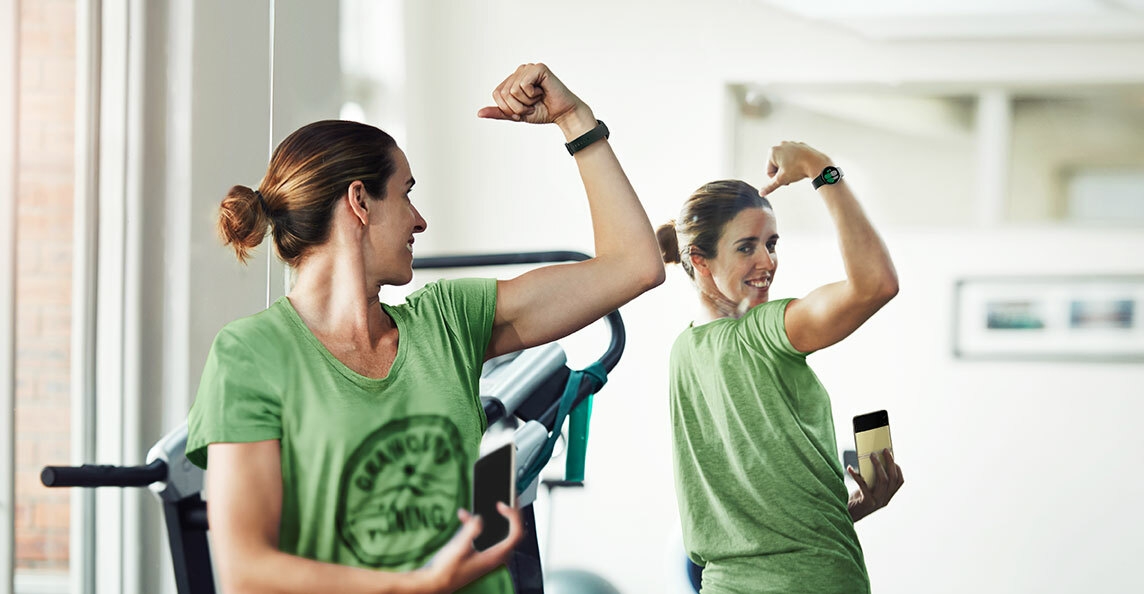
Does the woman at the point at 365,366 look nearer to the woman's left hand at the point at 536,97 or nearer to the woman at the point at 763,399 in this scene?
the woman's left hand at the point at 536,97

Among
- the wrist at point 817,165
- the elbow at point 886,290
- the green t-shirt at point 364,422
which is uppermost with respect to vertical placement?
the wrist at point 817,165

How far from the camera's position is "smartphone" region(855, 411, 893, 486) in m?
1.68

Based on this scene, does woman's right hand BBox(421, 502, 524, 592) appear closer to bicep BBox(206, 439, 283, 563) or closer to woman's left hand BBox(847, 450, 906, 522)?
bicep BBox(206, 439, 283, 563)

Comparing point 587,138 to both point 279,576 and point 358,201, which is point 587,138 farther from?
point 279,576

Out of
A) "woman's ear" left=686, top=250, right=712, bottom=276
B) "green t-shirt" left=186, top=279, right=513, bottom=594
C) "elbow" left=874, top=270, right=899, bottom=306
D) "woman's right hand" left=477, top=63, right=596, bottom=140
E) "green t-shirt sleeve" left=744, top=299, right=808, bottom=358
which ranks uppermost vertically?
"woman's right hand" left=477, top=63, right=596, bottom=140

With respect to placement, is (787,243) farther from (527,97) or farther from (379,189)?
(379,189)

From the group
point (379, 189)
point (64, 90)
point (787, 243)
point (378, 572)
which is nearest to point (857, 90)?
point (787, 243)

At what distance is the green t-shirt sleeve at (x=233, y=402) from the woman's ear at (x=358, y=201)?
0.72ft

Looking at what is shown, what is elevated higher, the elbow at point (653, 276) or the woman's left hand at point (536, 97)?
the woman's left hand at point (536, 97)

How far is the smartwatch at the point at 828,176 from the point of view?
66.6 inches

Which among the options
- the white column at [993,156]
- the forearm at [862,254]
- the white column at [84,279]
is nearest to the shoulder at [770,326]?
the forearm at [862,254]

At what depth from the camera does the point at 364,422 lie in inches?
49.5

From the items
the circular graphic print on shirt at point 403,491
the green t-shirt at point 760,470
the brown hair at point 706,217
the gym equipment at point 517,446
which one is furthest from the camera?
the brown hair at point 706,217

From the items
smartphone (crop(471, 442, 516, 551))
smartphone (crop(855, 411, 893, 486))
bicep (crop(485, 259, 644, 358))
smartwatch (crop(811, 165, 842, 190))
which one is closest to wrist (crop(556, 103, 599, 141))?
bicep (crop(485, 259, 644, 358))
